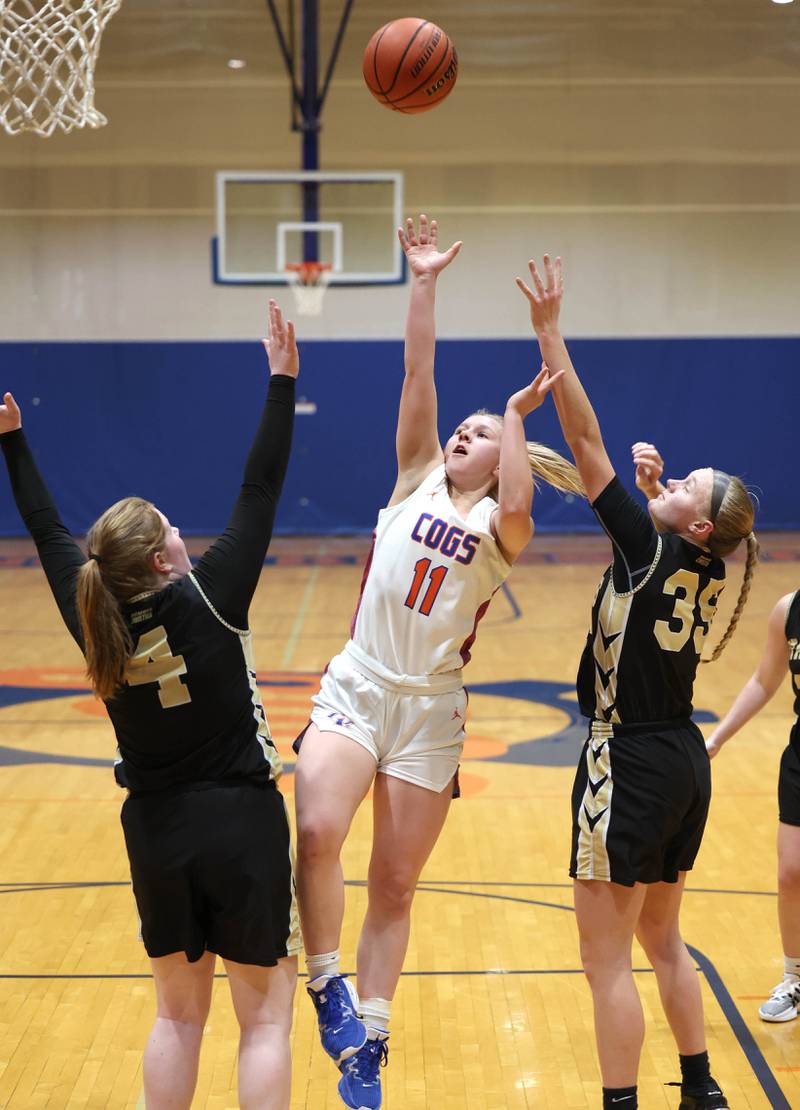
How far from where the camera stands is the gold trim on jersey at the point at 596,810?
325 cm

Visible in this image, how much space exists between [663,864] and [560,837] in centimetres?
271

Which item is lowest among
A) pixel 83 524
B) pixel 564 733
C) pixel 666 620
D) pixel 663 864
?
pixel 83 524

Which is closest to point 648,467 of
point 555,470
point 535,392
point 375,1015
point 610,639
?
point 555,470

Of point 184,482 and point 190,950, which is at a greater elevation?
point 190,950

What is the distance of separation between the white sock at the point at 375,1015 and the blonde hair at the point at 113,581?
1207 millimetres

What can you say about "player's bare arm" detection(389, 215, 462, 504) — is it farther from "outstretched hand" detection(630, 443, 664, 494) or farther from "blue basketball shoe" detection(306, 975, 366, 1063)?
"blue basketball shoe" detection(306, 975, 366, 1063)

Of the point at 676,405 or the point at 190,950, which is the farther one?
the point at 676,405

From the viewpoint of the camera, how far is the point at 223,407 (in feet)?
55.4

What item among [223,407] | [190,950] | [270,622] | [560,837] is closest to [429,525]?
[190,950]

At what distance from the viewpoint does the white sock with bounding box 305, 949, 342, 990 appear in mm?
3242

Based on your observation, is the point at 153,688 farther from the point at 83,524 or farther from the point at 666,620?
the point at 83,524

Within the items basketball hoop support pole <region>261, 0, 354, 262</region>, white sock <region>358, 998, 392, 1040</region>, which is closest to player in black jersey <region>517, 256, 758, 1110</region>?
white sock <region>358, 998, 392, 1040</region>

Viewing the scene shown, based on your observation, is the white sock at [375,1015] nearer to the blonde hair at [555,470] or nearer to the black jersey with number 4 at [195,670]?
the black jersey with number 4 at [195,670]

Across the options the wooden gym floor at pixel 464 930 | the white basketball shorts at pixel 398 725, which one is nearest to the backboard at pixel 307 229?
the wooden gym floor at pixel 464 930
